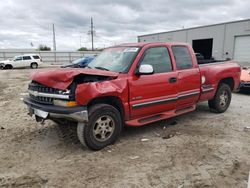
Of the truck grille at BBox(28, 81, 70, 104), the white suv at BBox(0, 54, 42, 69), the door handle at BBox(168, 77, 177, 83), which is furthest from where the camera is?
the white suv at BBox(0, 54, 42, 69)

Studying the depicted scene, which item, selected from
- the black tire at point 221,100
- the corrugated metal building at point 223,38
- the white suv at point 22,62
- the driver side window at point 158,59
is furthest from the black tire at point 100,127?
the white suv at point 22,62

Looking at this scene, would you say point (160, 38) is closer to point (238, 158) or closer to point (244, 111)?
point (244, 111)

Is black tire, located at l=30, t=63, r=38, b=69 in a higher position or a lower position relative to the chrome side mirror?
lower

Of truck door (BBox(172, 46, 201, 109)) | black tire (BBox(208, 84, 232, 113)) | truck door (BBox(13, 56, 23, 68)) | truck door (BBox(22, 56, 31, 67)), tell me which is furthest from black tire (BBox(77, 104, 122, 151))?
truck door (BBox(22, 56, 31, 67))

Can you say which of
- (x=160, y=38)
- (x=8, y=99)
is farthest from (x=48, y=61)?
(x=8, y=99)

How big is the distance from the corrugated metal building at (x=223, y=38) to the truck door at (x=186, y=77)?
68.8 feet

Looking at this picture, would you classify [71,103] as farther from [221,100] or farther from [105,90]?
[221,100]

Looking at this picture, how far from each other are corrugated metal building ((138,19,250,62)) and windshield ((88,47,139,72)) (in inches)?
875

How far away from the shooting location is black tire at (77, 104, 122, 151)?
13.5 ft

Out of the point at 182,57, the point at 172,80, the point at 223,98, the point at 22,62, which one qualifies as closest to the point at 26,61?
the point at 22,62

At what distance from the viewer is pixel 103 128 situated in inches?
172

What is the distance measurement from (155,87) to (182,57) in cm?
126

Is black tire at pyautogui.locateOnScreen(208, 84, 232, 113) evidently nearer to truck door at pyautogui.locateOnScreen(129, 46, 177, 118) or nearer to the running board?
the running board

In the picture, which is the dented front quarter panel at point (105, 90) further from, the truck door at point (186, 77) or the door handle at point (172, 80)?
the truck door at point (186, 77)
